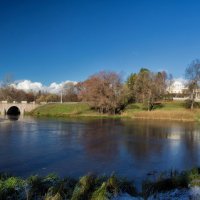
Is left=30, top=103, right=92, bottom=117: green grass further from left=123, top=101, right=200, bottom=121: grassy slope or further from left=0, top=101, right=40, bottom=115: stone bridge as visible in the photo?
left=123, top=101, right=200, bottom=121: grassy slope

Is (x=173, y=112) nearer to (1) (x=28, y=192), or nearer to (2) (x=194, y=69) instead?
(2) (x=194, y=69)

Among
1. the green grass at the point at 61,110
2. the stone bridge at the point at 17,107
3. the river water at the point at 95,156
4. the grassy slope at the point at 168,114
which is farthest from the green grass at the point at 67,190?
the stone bridge at the point at 17,107

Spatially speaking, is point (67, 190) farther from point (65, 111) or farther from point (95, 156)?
point (65, 111)

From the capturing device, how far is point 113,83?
74.9m

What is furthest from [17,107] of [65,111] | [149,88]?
[149,88]

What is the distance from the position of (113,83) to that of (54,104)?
971 inches

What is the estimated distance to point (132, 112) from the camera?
74.1 metres

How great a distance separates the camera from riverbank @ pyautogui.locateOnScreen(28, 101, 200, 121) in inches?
2633

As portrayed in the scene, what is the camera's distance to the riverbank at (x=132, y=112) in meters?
66.9

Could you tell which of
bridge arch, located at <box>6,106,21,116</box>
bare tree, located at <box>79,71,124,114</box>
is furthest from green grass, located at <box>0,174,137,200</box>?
bridge arch, located at <box>6,106,21,116</box>

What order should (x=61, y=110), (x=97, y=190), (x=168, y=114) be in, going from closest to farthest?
(x=97, y=190)
(x=168, y=114)
(x=61, y=110)

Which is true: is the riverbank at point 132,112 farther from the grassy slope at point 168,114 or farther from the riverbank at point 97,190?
the riverbank at point 97,190

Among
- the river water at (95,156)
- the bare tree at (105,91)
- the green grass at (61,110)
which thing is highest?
the bare tree at (105,91)

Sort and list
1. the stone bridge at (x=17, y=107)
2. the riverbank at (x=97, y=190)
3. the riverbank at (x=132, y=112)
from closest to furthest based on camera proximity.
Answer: the riverbank at (x=97, y=190) < the riverbank at (x=132, y=112) < the stone bridge at (x=17, y=107)
